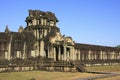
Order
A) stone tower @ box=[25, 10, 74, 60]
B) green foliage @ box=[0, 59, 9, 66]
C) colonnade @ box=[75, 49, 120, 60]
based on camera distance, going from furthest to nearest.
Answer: colonnade @ box=[75, 49, 120, 60], stone tower @ box=[25, 10, 74, 60], green foliage @ box=[0, 59, 9, 66]

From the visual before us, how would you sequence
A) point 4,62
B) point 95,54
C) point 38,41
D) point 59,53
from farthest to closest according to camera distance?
point 95,54 < point 59,53 < point 38,41 < point 4,62

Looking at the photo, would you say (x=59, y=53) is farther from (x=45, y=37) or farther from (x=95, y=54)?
(x=95, y=54)

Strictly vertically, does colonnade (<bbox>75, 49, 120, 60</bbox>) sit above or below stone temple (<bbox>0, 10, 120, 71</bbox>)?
below

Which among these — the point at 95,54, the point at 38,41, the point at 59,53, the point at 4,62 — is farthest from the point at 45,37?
the point at 95,54

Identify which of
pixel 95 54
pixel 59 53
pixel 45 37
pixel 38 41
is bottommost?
pixel 95 54

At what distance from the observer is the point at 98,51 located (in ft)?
232

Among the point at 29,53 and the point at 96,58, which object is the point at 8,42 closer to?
the point at 29,53

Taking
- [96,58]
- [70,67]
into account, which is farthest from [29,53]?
[96,58]

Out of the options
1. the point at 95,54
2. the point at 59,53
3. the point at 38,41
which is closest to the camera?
the point at 38,41

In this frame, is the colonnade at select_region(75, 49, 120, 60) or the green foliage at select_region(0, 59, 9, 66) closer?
the green foliage at select_region(0, 59, 9, 66)

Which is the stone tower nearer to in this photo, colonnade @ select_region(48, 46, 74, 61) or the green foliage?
colonnade @ select_region(48, 46, 74, 61)

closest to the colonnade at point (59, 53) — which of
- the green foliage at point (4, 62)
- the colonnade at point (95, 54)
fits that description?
→ the green foliage at point (4, 62)

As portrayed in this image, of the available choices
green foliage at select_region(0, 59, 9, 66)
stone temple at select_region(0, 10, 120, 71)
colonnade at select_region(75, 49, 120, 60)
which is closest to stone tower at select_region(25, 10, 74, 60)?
stone temple at select_region(0, 10, 120, 71)

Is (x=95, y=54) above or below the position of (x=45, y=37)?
below
